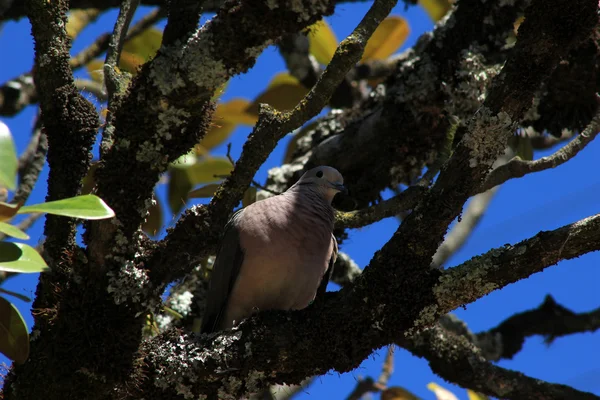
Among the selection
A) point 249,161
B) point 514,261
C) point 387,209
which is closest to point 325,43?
point 387,209

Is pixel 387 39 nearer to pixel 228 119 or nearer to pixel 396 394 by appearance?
pixel 228 119

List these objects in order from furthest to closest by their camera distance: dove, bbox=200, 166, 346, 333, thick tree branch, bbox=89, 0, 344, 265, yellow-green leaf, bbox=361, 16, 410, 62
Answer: yellow-green leaf, bbox=361, 16, 410, 62, dove, bbox=200, 166, 346, 333, thick tree branch, bbox=89, 0, 344, 265

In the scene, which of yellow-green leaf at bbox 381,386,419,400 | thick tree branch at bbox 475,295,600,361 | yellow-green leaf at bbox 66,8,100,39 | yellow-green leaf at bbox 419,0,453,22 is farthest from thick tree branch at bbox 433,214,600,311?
yellow-green leaf at bbox 66,8,100,39

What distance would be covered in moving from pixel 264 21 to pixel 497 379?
2.83 meters

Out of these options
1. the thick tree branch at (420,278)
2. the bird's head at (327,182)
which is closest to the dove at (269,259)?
the bird's head at (327,182)

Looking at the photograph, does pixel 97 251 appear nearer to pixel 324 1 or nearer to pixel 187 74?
pixel 187 74

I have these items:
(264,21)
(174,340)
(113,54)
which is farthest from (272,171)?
(264,21)

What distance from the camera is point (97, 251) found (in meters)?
2.71

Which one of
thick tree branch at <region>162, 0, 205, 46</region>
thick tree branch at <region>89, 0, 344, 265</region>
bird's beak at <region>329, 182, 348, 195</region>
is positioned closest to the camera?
thick tree branch at <region>89, 0, 344, 265</region>

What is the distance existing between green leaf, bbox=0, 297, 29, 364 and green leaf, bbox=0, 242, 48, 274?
389mm

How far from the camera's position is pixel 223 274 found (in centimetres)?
391

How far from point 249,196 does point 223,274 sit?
1.58 feet

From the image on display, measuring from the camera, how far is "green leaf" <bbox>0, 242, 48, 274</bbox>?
2.19 m

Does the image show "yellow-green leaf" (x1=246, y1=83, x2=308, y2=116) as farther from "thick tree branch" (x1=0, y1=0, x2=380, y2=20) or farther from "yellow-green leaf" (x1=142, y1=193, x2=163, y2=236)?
"yellow-green leaf" (x1=142, y1=193, x2=163, y2=236)
